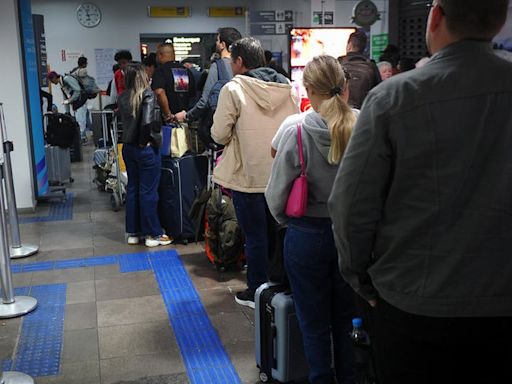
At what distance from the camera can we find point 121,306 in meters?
3.70

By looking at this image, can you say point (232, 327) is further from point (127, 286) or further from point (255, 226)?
point (127, 286)

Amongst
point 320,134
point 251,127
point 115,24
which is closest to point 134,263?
point 251,127

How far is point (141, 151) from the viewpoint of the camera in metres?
4.64

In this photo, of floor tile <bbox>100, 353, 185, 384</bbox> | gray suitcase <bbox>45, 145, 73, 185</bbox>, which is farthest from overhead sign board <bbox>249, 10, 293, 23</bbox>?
floor tile <bbox>100, 353, 185, 384</bbox>

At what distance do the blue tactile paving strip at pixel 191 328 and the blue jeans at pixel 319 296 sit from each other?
639 mm

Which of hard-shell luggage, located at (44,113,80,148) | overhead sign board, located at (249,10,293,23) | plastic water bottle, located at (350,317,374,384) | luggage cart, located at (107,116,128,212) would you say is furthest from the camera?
overhead sign board, located at (249,10,293,23)

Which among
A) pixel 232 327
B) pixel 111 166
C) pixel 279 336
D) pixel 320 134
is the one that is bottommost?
pixel 232 327

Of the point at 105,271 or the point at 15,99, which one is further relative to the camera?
the point at 15,99

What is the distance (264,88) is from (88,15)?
444 inches

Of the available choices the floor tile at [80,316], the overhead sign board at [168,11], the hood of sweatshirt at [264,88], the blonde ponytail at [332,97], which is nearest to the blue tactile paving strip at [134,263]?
the floor tile at [80,316]

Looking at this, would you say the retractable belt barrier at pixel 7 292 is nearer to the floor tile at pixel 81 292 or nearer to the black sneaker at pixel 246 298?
the floor tile at pixel 81 292

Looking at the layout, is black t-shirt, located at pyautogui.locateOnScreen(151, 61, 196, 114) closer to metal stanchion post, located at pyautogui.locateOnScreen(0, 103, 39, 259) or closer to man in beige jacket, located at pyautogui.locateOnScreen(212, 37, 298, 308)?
metal stanchion post, located at pyautogui.locateOnScreen(0, 103, 39, 259)

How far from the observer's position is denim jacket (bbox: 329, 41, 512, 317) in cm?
126

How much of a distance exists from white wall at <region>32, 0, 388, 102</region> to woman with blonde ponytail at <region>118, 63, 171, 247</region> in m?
8.55
